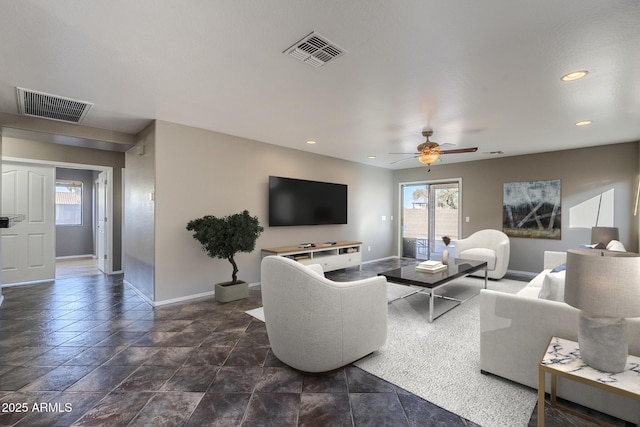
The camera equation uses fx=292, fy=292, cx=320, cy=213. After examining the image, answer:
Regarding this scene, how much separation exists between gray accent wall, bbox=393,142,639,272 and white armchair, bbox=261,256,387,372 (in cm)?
521

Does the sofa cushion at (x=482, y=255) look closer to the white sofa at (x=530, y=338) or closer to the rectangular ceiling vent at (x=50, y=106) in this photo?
the white sofa at (x=530, y=338)

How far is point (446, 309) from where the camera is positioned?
3.71 meters

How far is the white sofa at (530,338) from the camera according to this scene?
66.1 inches

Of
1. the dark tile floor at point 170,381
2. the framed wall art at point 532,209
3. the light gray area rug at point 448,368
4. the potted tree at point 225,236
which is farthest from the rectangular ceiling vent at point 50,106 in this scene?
the framed wall art at point 532,209

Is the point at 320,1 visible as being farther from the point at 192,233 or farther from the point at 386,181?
the point at 386,181

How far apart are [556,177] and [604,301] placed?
17.4ft

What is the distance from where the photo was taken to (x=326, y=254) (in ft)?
18.8

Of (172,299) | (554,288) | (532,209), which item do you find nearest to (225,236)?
(172,299)

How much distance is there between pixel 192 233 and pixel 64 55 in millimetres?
2474

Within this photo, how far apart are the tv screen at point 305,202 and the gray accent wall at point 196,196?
0.50 feet

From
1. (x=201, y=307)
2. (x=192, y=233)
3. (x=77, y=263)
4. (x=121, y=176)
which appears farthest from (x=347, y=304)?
(x=77, y=263)

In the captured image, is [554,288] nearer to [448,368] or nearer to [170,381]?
[448,368]

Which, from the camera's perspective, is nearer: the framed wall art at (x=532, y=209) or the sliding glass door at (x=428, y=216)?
the framed wall art at (x=532, y=209)

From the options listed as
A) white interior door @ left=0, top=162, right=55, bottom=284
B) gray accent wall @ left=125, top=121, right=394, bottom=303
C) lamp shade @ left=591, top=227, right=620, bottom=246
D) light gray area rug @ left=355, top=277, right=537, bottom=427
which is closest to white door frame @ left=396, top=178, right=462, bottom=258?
lamp shade @ left=591, top=227, right=620, bottom=246
